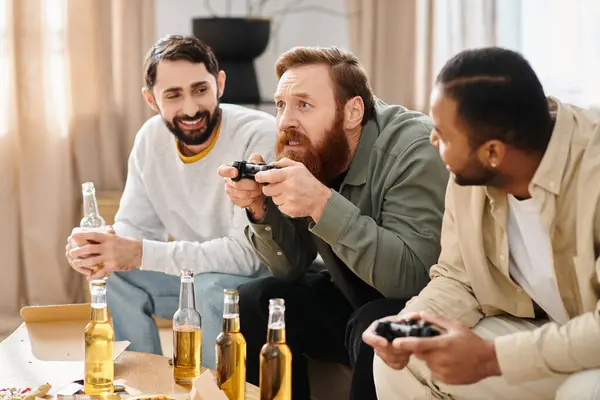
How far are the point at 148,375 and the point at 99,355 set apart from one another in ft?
0.49

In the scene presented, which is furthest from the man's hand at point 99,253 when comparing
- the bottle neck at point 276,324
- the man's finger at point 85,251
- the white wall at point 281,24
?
the white wall at point 281,24

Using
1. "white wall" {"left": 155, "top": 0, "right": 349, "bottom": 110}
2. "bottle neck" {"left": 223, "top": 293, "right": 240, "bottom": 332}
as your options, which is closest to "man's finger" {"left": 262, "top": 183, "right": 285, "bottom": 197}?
"bottle neck" {"left": 223, "top": 293, "right": 240, "bottom": 332}

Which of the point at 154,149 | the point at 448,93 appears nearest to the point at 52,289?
the point at 154,149

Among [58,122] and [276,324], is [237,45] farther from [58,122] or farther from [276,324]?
[276,324]

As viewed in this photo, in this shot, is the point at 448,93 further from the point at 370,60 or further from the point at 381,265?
the point at 370,60

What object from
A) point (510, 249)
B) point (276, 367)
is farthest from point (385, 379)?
point (510, 249)

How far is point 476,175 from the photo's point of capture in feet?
5.36

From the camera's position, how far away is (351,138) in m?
2.32

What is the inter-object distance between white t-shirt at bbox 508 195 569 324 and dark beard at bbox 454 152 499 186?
10 centimetres

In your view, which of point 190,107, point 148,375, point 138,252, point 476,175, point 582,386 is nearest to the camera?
point 582,386

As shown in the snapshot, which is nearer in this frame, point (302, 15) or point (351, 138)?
point (351, 138)

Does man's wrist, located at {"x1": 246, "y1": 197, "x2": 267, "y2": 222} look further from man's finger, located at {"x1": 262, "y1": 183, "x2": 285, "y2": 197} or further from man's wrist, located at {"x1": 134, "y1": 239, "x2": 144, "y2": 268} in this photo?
man's wrist, located at {"x1": 134, "y1": 239, "x2": 144, "y2": 268}

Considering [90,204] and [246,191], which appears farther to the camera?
[90,204]

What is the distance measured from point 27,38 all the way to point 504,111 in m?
2.48
